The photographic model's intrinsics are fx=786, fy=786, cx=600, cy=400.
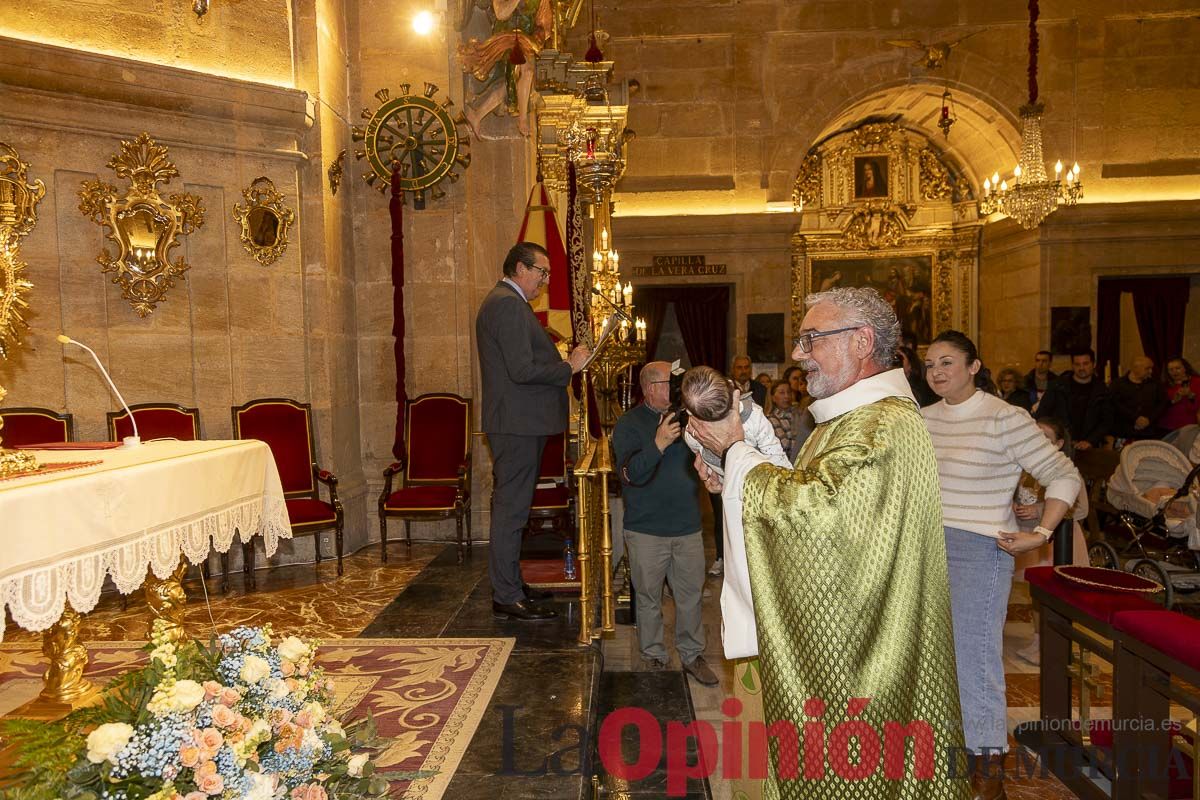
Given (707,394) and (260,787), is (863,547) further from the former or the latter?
(260,787)

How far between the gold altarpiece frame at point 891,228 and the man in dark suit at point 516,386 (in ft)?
42.2

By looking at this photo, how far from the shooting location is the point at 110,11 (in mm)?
6066

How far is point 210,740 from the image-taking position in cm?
155

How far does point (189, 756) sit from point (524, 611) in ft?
10.4

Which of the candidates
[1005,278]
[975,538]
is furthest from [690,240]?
[975,538]

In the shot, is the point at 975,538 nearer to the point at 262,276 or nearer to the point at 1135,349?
the point at 262,276

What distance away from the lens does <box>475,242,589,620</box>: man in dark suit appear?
4.22 meters

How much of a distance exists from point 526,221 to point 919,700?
16.7 feet

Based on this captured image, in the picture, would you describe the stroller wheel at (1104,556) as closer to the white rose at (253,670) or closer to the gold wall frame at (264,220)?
the white rose at (253,670)

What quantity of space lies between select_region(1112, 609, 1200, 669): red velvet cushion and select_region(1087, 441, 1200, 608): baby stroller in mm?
2312

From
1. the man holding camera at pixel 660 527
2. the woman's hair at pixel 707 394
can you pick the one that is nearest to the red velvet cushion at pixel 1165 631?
the woman's hair at pixel 707 394

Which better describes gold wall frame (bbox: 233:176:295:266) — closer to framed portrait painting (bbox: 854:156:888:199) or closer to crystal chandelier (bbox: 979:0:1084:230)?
crystal chandelier (bbox: 979:0:1084:230)

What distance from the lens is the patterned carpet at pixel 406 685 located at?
306 cm

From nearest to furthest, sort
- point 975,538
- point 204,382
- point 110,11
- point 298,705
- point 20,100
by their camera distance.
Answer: point 298,705, point 975,538, point 20,100, point 110,11, point 204,382
